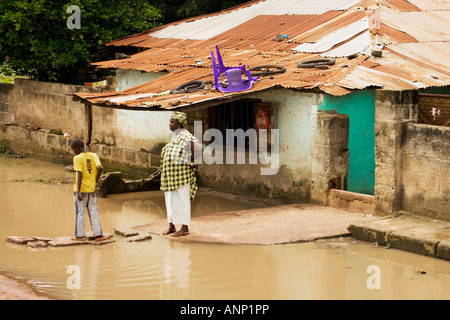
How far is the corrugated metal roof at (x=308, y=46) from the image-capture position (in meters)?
13.1

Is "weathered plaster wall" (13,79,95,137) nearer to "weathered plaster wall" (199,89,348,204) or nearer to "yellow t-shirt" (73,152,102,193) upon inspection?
"weathered plaster wall" (199,89,348,204)

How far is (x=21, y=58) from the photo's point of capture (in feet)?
63.7

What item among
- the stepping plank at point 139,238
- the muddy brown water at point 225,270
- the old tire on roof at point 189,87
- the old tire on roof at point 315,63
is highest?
the old tire on roof at point 315,63

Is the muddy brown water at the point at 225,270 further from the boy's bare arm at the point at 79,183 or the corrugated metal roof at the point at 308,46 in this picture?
the corrugated metal roof at the point at 308,46

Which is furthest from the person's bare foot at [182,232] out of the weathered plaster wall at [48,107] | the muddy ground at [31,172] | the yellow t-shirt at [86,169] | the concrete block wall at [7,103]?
the concrete block wall at [7,103]

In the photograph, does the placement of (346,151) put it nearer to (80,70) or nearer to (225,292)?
(225,292)

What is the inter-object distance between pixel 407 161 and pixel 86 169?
4466 mm

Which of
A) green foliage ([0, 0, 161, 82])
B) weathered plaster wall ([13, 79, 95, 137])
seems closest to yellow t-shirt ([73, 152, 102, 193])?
weathered plaster wall ([13, 79, 95, 137])

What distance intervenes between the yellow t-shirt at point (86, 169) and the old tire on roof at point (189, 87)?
344cm

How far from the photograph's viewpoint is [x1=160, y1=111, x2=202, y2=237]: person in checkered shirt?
10922 mm

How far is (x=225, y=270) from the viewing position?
31.2 ft

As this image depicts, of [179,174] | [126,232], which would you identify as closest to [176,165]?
[179,174]

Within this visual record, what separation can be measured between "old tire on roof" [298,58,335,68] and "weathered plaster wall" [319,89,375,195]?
75 cm

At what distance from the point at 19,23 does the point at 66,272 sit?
10369mm
